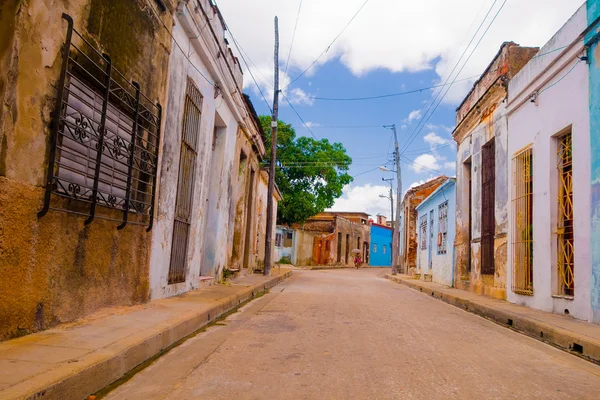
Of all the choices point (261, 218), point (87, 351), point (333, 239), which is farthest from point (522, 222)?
point (333, 239)

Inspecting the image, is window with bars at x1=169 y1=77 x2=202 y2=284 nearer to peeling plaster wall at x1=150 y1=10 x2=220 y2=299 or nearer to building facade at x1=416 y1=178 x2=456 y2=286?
Result: peeling plaster wall at x1=150 y1=10 x2=220 y2=299

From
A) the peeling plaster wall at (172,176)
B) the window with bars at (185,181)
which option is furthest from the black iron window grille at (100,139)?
the window with bars at (185,181)

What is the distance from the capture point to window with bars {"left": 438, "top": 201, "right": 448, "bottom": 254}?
1859cm

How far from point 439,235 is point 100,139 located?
16.2m

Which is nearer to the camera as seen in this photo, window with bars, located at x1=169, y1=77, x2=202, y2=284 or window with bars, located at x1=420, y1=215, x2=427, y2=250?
window with bars, located at x1=169, y1=77, x2=202, y2=284

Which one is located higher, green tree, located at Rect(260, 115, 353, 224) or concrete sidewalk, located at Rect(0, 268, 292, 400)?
green tree, located at Rect(260, 115, 353, 224)

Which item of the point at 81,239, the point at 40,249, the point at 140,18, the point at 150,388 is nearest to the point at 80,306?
the point at 81,239

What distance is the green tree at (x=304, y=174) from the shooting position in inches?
1339

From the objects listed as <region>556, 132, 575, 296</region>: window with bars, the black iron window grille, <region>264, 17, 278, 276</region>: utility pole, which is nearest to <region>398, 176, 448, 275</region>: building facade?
<region>264, 17, 278, 276</region>: utility pole

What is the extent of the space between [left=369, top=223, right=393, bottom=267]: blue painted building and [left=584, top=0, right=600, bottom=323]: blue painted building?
49.2 m

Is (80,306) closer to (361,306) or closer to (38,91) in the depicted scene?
(38,91)

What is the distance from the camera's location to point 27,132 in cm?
402

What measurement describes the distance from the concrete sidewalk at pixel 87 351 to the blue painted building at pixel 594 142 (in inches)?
225

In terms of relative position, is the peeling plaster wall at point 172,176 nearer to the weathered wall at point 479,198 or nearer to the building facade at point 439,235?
the weathered wall at point 479,198
